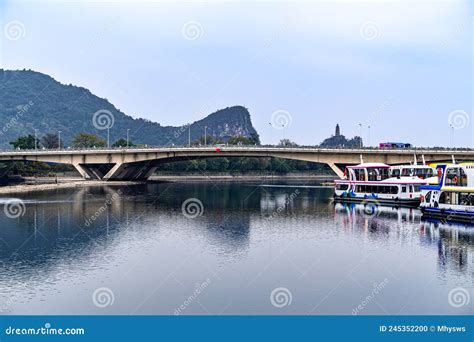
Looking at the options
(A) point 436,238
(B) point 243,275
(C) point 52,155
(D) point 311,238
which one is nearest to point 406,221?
(A) point 436,238

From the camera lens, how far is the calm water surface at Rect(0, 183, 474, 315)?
94.0 feet

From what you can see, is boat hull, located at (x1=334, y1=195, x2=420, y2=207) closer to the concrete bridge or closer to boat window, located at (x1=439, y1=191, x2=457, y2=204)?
boat window, located at (x1=439, y1=191, x2=457, y2=204)

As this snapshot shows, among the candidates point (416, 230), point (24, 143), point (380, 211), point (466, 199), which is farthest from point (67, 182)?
point (466, 199)

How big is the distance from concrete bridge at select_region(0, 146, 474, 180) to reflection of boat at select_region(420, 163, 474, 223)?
42.1 metres

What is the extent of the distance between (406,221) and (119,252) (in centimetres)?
3159

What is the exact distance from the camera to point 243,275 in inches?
1347

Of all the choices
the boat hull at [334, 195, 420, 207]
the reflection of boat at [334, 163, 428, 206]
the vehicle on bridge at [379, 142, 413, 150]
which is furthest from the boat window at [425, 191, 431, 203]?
the vehicle on bridge at [379, 142, 413, 150]

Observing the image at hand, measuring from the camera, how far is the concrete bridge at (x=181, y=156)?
10588 centimetres

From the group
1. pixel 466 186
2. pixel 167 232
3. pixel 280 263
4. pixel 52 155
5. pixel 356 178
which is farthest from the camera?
pixel 52 155

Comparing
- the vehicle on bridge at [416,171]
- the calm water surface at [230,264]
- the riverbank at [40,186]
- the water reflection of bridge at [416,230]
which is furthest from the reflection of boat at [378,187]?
the riverbank at [40,186]

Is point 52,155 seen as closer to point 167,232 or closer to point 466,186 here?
point 167,232

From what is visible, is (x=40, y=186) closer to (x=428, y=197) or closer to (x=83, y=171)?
(x=83, y=171)

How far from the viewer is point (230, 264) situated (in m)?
37.1
